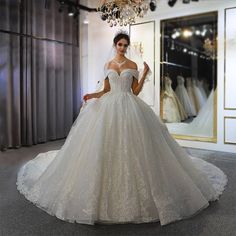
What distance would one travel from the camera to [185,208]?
7.77 ft

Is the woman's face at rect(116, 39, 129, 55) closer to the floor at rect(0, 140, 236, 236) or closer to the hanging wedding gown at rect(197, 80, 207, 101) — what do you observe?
the floor at rect(0, 140, 236, 236)

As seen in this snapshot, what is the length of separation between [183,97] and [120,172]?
3.74m

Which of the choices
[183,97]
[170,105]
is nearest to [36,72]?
[170,105]

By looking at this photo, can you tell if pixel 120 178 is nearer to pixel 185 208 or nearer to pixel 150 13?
pixel 185 208

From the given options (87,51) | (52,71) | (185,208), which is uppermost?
Result: (87,51)

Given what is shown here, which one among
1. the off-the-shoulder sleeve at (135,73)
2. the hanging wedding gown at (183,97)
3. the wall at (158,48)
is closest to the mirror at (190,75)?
the hanging wedding gown at (183,97)

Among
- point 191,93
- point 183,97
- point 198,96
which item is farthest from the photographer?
point 183,97

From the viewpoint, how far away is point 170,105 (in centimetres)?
580

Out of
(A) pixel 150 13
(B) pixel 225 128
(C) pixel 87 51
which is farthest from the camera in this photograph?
(C) pixel 87 51

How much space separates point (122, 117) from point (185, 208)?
3.10ft

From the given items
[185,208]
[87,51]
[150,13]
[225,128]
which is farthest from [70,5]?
[185,208]

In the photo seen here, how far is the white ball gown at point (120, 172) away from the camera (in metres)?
2.24

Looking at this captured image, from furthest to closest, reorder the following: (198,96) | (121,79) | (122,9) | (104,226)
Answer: (198,96), (122,9), (121,79), (104,226)

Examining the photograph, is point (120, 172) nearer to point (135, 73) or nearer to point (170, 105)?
point (135, 73)
